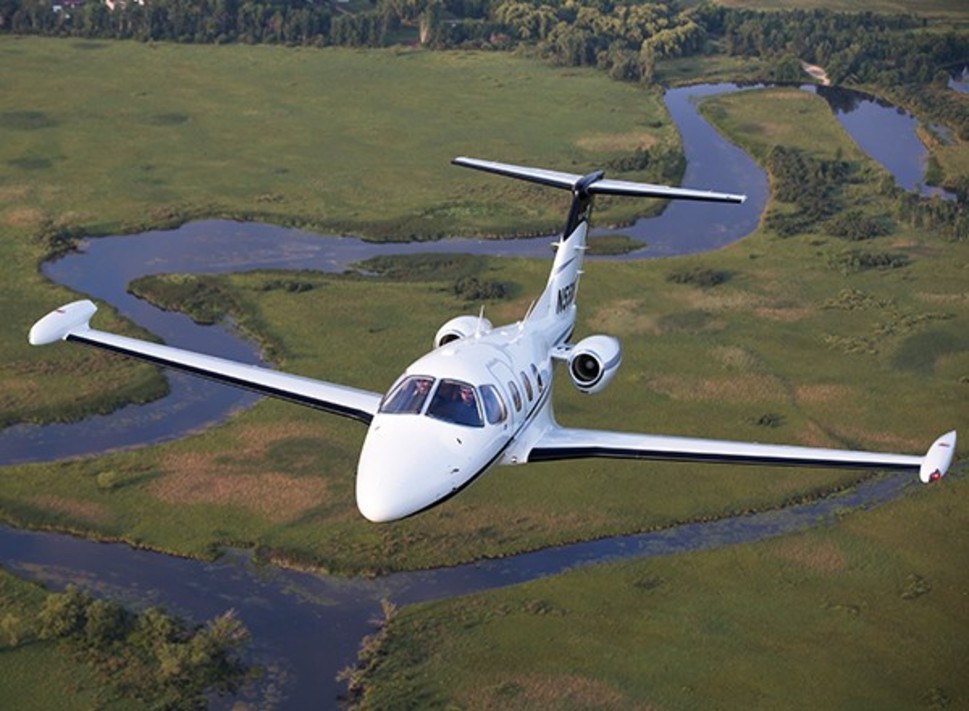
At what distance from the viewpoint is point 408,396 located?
121 feet

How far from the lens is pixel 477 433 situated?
121ft

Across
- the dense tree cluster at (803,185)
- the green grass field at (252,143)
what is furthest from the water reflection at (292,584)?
the dense tree cluster at (803,185)

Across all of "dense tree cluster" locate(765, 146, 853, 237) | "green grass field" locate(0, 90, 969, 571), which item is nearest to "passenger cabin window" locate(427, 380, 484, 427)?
"green grass field" locate(0, 90, 969, 571)

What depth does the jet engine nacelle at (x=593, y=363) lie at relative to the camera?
42906 mm

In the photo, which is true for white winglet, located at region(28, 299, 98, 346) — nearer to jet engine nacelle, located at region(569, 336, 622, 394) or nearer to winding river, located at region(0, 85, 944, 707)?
winding river, located at region(0, 85, 944, 707)

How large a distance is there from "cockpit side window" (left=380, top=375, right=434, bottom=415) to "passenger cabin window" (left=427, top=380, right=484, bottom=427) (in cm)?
32

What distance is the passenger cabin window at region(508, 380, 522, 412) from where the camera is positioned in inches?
1545

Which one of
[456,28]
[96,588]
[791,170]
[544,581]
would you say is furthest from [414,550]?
[456,28]

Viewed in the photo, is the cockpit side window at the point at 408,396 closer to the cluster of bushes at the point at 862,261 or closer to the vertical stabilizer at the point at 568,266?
the vertical stabilizer at the point at 568,266

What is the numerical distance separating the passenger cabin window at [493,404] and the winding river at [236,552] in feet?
36.5

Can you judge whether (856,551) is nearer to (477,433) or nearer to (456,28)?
(477,433)

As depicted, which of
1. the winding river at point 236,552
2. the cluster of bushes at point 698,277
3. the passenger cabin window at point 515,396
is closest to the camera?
the passenger cabin window at point 515,396

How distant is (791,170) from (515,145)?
74.7 ft

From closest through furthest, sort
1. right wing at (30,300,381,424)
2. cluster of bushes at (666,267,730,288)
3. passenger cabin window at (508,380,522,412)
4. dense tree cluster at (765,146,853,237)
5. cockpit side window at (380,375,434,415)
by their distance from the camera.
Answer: cockpit side window at (380,375,434,415) < passenger cabin window at (508,380,522,412) < right wing at (30,300,381,424) < cluster of bushes at (666,267,730,288) < dense tree cluster at (765,146,853,237)
